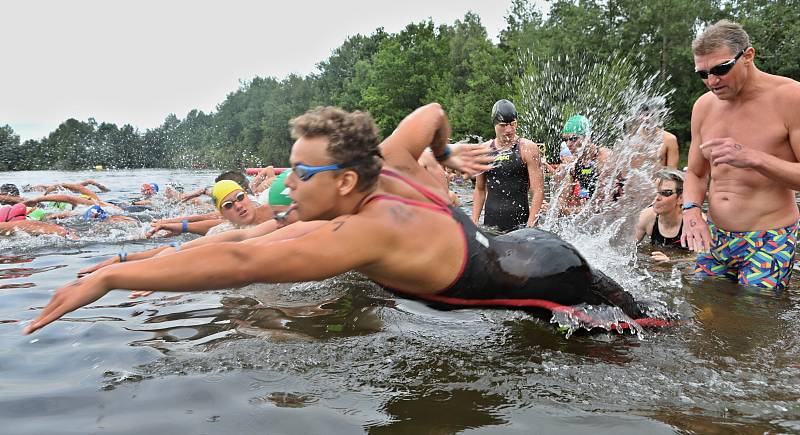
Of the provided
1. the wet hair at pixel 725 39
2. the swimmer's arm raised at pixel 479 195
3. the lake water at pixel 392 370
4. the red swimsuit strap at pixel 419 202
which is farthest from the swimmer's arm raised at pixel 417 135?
the swimmer's arm raised at pixel 479 195

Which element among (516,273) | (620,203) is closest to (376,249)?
(516,273)

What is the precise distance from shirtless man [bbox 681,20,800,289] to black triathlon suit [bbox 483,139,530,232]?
8.30ft

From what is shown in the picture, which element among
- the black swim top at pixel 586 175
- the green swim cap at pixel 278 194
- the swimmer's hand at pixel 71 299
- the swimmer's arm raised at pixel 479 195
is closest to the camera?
the swimmer's hand at pixel 71 299

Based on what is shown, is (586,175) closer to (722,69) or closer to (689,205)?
(689,205)

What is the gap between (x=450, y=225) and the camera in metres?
3.10

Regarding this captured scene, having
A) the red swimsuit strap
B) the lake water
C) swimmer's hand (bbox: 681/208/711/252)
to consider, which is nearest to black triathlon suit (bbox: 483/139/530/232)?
the lake water

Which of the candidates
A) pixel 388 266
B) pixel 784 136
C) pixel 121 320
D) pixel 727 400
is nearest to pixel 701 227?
pixel 784 136

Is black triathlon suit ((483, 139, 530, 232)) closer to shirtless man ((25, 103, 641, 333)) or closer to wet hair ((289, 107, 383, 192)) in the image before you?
shirtless man ((25, 103, 641, 333))

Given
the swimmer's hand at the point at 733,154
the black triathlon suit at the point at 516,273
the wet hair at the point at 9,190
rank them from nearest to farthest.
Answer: the black triathlon suit at the point at 516,273
the swimmer's hand at the point at 733,154
the wet hair at the point at 9,190

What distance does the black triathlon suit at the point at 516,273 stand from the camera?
3.19 meters

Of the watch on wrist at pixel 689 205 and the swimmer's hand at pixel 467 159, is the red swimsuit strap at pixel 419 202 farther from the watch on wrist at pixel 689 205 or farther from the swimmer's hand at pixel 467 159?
the watch on wrist at pixel 689 205

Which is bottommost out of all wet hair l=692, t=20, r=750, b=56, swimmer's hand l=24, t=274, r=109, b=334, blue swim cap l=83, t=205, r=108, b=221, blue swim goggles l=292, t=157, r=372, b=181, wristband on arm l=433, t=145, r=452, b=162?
blue swim cap l=83, t=205, r=108, b=221

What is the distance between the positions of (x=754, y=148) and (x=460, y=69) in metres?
51.0

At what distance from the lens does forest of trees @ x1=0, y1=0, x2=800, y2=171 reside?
3538 centimetres
